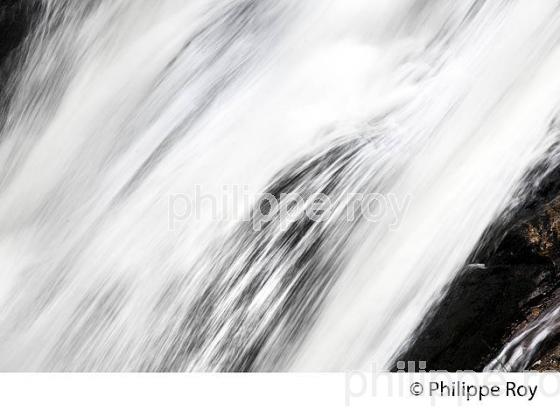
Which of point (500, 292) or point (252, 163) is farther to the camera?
point (252, 163)

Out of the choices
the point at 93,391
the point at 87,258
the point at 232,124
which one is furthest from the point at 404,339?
A: the point at 87,258

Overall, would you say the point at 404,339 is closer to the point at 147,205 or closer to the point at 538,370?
the point at 538,370

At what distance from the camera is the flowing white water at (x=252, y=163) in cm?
339

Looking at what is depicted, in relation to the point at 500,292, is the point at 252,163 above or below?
above

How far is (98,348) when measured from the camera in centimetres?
393

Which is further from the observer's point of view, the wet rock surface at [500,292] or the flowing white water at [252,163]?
the flowing white water at [252,163]

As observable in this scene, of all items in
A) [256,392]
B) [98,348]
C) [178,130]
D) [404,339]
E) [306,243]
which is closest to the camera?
[256,392]

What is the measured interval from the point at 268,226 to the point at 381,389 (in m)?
1.16

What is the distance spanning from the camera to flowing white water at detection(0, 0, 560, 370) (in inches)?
133

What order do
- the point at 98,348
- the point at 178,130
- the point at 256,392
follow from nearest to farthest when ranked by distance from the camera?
the point at 256,392 < the point at 98,348 < the point at 178,130

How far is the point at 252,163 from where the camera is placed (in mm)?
4000

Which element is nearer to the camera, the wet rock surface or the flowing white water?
the wet rock surface

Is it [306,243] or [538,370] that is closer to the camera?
[538,370]

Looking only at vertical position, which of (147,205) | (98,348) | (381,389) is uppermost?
(147,205)
